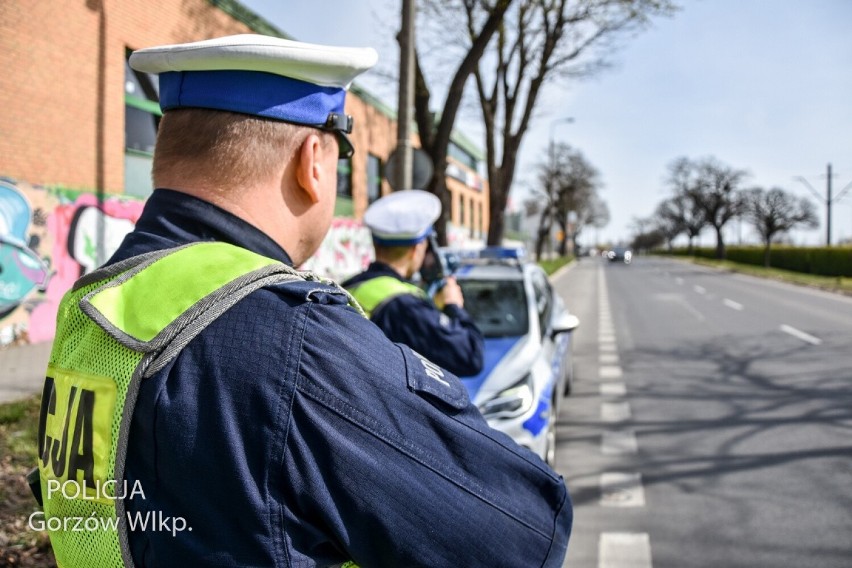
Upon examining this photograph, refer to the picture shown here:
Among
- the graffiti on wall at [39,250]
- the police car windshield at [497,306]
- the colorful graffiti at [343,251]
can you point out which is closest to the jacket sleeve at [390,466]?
the police car windshield at [497,306]

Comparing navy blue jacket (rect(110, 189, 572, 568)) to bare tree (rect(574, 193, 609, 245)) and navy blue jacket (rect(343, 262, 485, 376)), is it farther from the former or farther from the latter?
bare tree (rect(574, 193, 609, 245))

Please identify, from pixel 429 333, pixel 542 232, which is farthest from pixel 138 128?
pixel 542 232

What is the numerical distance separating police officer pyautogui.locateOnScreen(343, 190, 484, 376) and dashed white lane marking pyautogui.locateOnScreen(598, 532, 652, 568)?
1.37 metres

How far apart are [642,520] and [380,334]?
359cm

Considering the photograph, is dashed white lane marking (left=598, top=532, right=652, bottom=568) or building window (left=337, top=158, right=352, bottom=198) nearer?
dashed white lane marking (left=598, top=532, right=652, bottom=568)

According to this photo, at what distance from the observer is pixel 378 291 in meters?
3.13

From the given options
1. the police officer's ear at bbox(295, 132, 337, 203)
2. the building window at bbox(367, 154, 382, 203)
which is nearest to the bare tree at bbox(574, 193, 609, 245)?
the building window at bbox(367, 154, 382, 203)

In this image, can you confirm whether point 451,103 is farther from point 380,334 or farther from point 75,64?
point 380,334

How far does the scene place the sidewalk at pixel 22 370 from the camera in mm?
6668

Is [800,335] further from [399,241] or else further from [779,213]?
[779,213]

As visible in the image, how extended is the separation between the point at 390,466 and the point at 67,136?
10640 millimetres

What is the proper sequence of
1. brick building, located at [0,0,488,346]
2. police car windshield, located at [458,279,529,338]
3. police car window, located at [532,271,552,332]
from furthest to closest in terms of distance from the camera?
brick building, located at [0,0,488,346] < police car window, located at [532,271,552,332] < police car windshield, located at [458,279,529,338]

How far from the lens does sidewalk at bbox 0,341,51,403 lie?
6.67 m

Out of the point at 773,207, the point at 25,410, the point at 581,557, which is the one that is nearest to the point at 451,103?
the point at 25,410
